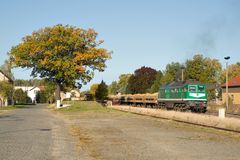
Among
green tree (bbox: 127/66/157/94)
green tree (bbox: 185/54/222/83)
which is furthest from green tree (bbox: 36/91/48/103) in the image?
green tree (bbox: 185/54/222/83)

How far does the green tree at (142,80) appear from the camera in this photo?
11350cm

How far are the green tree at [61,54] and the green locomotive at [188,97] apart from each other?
62.9 feet

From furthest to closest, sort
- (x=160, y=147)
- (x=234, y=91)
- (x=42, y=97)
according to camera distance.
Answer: (x=42, y=97) < (x=234, y=91) < (x=160, y=147)

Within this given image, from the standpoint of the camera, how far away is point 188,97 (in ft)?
154

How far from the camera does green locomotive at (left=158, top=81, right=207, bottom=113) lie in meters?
46.2

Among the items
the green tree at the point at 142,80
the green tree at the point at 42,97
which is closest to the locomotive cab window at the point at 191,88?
the green tree at the point at 142,80

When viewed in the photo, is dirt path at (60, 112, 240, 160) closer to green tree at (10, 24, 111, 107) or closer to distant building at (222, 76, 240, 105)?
green tree at (10, 24, 111, 107)

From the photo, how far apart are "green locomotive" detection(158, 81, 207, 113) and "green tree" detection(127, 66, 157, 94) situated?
60.4 meters

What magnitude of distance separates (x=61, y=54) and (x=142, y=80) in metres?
48.2

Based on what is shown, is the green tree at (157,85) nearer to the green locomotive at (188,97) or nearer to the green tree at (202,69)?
the green tree at (202,69)

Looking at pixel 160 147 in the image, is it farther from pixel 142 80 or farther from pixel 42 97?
pixel 42 97

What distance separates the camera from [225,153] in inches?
572

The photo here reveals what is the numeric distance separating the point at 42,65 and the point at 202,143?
51.3 meters

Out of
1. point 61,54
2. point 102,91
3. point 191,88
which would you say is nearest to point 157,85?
point 102,91
